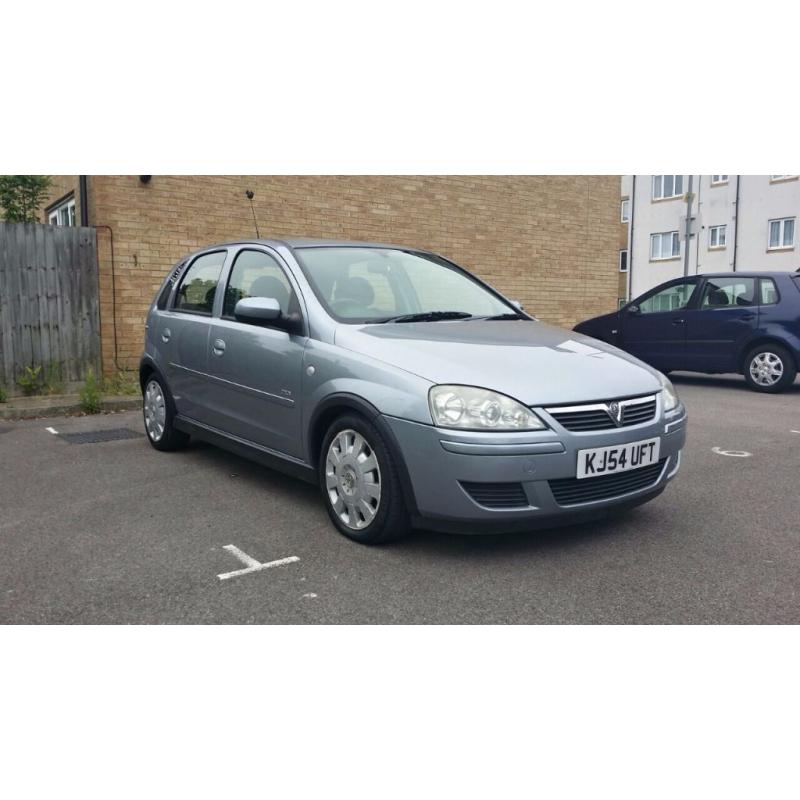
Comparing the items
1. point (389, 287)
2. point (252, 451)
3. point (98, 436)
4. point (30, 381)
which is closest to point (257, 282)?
point (389, 287)

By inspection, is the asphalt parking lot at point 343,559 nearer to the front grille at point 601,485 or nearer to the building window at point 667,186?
the front grille at point 601,485

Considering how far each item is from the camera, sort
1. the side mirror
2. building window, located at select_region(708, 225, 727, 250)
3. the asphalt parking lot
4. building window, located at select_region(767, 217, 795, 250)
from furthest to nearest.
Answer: building window, located at select_region(708, 225, 727, 250), building window, located at select_region(767, 217, 795, 250), the side mirror, the asphalt parking lot

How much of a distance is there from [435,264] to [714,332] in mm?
6813

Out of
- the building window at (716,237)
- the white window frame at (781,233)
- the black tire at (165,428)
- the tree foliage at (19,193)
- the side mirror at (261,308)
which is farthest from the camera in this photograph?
the building window at (716,237)

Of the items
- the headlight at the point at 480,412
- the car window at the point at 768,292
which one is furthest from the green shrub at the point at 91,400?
the car window at the point at 768,292

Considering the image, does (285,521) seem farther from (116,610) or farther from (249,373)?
(116,610)

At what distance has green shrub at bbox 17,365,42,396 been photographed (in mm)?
9680

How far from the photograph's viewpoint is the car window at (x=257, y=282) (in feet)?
16.2

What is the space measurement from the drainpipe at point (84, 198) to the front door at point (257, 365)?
19.6ft

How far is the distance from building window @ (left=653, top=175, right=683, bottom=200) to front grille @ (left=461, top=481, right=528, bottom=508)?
3605cm

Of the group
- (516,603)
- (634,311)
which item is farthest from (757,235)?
(516,603)

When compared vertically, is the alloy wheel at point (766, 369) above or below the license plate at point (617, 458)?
below

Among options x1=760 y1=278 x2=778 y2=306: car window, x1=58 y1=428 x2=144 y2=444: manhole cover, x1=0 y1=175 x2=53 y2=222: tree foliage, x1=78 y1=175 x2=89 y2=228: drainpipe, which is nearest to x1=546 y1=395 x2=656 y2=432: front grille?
x1=58 y1=428 x2=144 y2=444: manhole cover

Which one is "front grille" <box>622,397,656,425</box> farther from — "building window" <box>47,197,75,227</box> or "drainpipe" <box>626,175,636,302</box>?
"drainpipe" <box>626,175,636,302</box>
